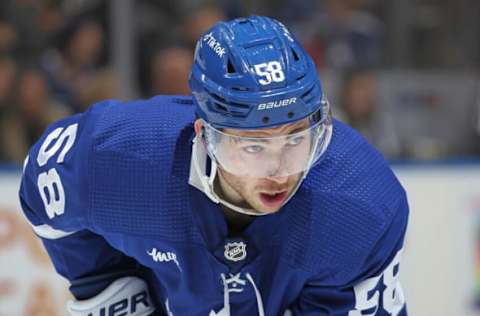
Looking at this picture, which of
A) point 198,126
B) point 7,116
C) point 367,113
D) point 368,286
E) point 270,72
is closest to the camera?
point 270,72

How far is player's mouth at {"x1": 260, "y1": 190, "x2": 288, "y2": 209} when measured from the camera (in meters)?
1.78

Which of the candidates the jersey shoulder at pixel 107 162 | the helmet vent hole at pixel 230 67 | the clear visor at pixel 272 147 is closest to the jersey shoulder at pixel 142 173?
the jersey shoulder at pixel 107 162

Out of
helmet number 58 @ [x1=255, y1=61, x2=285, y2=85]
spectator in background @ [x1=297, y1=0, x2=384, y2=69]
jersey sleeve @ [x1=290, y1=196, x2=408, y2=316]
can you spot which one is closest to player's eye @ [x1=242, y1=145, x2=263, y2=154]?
helmet number 58 @ [x1=255, y1=61, x2=285, y2=85]

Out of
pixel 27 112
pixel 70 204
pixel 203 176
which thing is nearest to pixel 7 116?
pixel 27 112

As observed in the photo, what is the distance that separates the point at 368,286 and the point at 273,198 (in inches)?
11.4

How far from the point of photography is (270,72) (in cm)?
169

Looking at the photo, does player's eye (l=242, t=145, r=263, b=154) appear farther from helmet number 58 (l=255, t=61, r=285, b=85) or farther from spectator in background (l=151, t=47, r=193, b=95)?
spectator in background (l=151, t=47, r=193, b=95)

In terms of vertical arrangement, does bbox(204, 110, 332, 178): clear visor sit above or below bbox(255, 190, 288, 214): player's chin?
above

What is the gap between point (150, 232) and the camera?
6.40 feet

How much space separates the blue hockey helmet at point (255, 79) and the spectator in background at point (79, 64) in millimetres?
2165

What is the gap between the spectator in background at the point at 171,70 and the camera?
3859 millimetres

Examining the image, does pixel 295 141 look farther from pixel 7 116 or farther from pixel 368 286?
pixel 7 116

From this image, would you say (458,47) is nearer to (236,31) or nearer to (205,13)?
(205,13)

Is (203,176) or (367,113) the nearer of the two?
(203,176)
